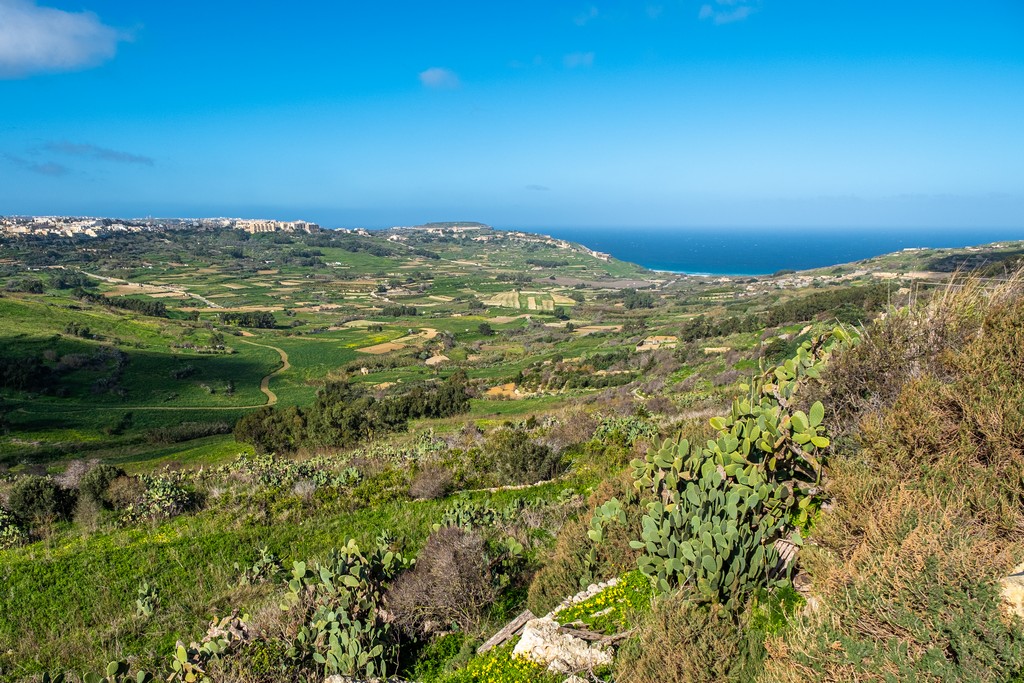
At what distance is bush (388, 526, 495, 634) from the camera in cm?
535

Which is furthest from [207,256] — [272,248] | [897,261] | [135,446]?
[897,261]

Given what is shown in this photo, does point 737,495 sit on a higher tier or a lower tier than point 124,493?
higher

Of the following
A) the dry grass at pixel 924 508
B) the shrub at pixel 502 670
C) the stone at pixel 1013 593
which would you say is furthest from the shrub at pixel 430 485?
the stone at pixel 1013 593

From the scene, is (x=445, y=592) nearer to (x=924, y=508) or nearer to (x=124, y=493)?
(x=924, y=508)

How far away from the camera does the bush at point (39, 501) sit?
9906 mm

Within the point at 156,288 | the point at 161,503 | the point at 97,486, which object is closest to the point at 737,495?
the point at 161,503

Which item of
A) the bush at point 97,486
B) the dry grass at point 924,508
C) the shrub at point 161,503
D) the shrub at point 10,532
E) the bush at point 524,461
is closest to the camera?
the dry grass at point 924,508

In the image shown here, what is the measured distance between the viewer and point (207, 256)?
5290 inches

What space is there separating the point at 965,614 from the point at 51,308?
2894 inches

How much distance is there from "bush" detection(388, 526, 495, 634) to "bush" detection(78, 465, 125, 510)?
832 cm

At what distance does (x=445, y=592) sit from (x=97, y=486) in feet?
30.3

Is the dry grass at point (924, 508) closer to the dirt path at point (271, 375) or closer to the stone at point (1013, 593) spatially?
the stone at point (1013, 593)

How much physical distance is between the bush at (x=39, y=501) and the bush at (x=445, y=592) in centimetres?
871

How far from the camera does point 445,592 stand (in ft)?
17.7
